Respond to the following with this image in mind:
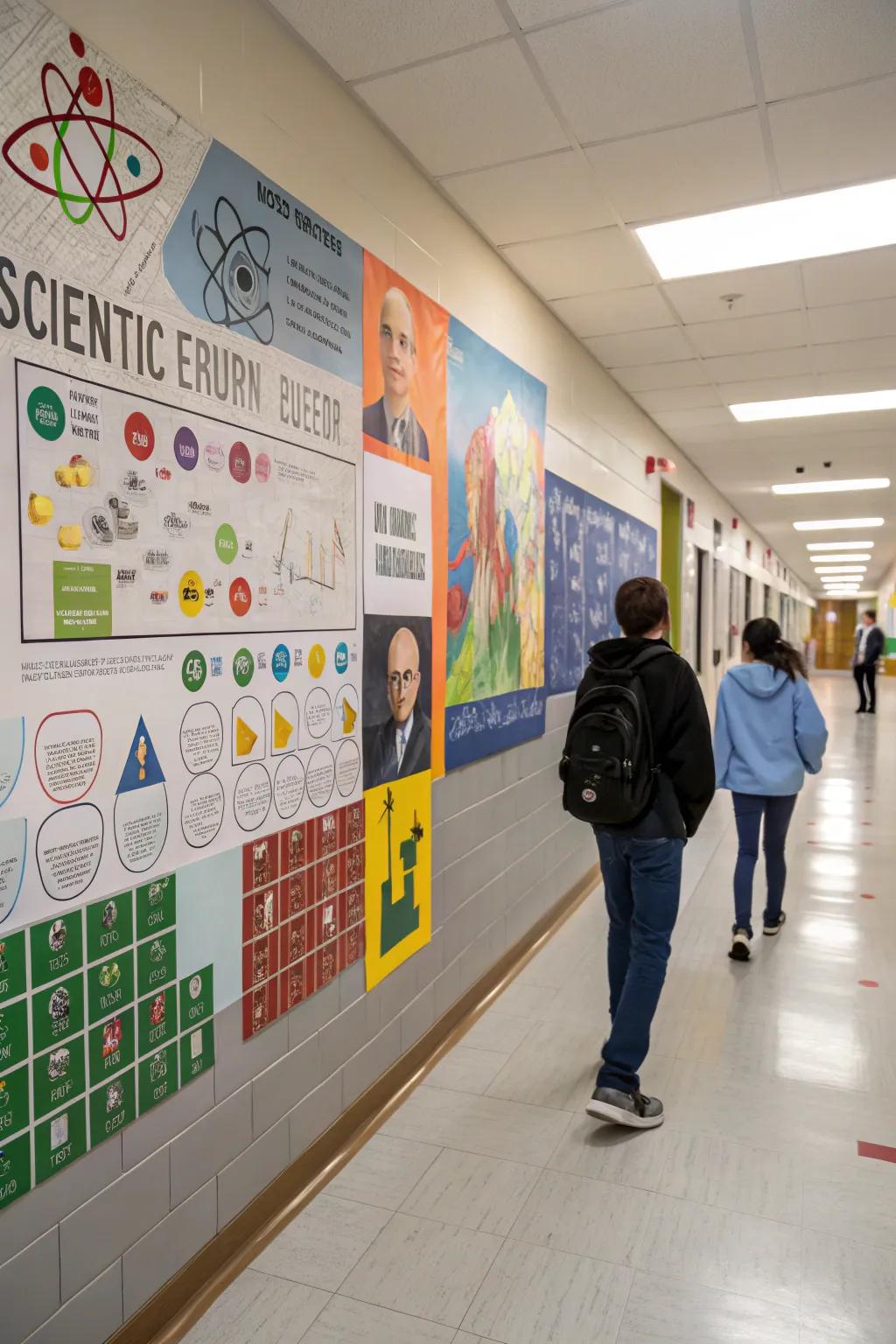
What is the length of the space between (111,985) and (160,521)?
0.91 metres

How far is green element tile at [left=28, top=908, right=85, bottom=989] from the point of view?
1523 mm

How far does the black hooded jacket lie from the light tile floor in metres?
0.93

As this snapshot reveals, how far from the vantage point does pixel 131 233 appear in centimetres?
172

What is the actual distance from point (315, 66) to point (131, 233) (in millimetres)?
1028

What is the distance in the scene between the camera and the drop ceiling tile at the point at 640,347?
15.4 feet

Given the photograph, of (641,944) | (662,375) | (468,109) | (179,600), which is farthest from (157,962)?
(662,375)

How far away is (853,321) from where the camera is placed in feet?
14.5

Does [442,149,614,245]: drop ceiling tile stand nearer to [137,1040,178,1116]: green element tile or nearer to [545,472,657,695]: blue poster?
[545,472,657,695]: blue poster

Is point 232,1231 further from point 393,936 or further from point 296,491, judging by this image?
point 296,491

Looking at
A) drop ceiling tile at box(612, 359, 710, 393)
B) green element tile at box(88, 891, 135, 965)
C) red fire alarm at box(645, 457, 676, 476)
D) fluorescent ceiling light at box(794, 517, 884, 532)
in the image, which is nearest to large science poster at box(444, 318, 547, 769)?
drop ceiling tile at box(612, 359, 710, 393)

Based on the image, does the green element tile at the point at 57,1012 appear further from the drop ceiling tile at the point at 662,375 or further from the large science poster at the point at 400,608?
the drop ceiling tile at the point at 662,375

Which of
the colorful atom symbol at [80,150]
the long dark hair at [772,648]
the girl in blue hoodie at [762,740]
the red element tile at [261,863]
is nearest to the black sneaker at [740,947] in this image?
the girl in blue hoodie at [762,740]

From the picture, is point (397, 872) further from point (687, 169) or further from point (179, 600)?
point (687, 169)

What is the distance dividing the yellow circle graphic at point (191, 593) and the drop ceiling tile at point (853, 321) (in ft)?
11.8
